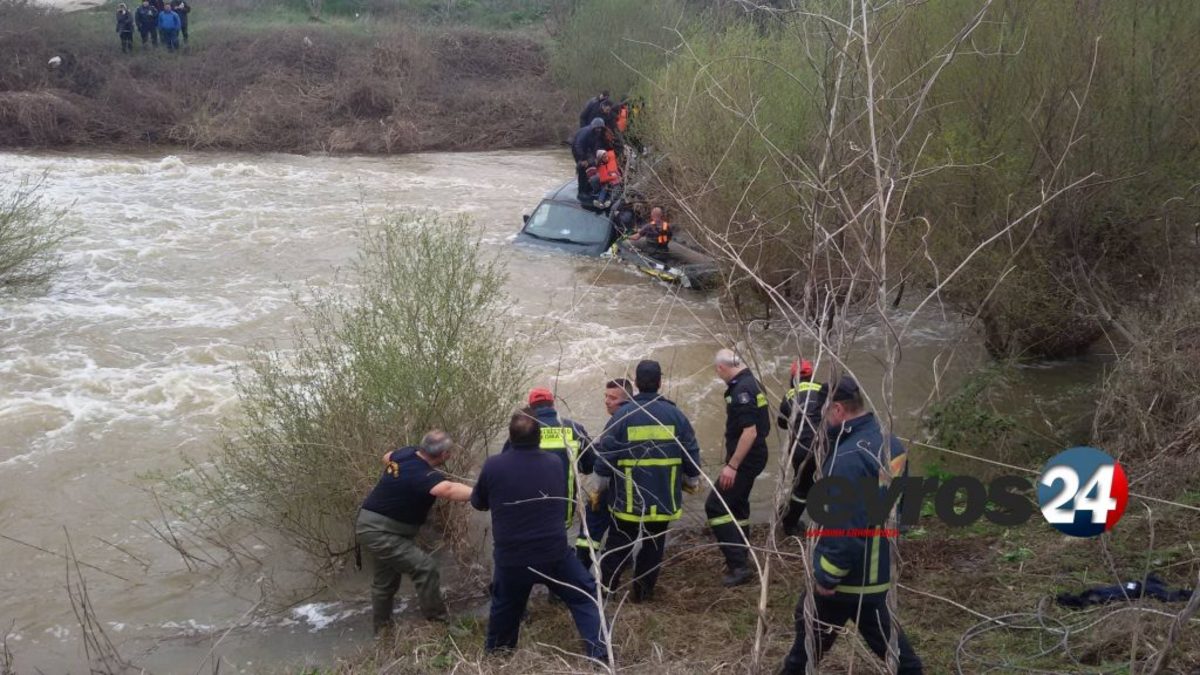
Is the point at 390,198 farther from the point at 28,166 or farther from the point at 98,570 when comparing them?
the point at 98,570

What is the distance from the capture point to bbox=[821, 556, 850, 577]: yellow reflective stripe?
4293mm

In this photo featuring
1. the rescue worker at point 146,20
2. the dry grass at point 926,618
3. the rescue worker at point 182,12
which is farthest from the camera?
the rescue worker at point 182,12

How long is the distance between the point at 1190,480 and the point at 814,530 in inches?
149

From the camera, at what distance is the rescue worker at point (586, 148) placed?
46.1 feet

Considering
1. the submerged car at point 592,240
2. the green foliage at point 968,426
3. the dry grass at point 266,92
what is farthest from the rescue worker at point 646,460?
the dry grass at point 266,92

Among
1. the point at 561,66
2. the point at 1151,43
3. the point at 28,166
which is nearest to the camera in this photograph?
the point at 1151,43

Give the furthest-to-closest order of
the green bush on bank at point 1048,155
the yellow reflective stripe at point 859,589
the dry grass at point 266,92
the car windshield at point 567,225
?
the dry grass at point 266,92, the car windshield at point 567,225, the green bush on bank at point 1048,155, the yellow reflective stripe at point 859,589

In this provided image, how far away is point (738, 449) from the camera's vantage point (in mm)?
6629

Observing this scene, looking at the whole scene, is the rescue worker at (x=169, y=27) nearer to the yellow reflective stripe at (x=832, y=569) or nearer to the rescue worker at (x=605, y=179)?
the rescue worker at (x=605, y=179)

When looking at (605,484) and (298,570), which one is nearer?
(605,484)

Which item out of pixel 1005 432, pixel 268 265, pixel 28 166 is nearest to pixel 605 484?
pixel 1005 432

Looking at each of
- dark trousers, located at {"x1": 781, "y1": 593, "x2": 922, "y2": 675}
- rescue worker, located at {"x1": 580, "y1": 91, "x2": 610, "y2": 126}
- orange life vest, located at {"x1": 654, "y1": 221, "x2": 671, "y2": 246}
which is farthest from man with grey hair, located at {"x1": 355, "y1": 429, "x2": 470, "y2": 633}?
rescue worker, located at {"x1": 580, "y1": 91, "x2": 610, "y2": 126}

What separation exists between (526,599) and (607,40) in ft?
69.6

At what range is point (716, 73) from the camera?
12195 millimetres
